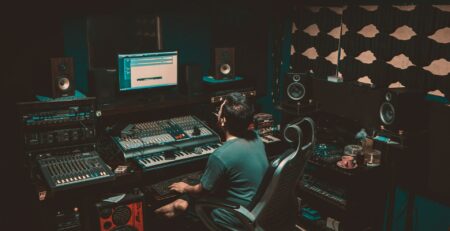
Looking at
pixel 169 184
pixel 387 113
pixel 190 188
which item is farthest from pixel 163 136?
pixel 387 113

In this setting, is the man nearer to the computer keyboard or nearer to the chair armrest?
the chair armrest

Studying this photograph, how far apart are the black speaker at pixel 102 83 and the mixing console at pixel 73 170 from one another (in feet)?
1.45

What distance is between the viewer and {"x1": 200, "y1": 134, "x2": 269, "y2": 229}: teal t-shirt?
7.83 feet

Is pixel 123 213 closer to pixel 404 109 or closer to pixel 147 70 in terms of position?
pixel 147 70

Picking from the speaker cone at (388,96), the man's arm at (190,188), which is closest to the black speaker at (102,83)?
the man's arm at (190,188)

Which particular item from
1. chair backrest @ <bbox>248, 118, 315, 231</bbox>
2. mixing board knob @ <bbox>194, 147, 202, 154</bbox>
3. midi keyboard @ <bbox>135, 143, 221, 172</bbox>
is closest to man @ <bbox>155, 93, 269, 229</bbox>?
chair backrest @ <bbox>248, 118, 315, 231</bbox>

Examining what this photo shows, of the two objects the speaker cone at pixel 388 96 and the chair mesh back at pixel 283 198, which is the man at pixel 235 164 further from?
the speaker cone at pixel 388 96

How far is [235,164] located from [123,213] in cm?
116

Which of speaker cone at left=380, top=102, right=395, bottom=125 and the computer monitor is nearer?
speaker cone at left=380, top=102, right=395, bottom=125

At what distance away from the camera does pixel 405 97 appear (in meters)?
3.03

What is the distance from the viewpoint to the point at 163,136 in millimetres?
3492

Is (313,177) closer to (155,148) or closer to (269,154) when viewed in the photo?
(269,154)

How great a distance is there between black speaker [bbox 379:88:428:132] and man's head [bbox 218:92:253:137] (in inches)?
46.0

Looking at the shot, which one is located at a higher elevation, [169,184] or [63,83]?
[63,83]
